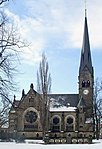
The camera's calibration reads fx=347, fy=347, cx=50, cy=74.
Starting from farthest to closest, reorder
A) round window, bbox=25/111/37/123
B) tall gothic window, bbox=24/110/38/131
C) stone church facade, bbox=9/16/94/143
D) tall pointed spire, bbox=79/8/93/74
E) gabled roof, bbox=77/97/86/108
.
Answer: tall pointed spire, bbox=79/8/93/74 → gabled roof, bbox=77/97/86/108 → round window, bbox=25/111/37/123 → tall gothic window, bbox=24/110/38/131 → stone church facade, bbox=9/16/94/143

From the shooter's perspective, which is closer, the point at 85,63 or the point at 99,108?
the point at 99,108

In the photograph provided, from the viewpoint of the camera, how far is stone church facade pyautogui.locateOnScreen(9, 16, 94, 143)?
80125mm

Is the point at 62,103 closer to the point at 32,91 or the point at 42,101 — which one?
the point at 32,91

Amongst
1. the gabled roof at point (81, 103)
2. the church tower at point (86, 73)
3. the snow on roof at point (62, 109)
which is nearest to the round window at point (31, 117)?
the snow on roof at point (62, 109)

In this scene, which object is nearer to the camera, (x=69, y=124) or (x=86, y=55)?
(x=69, y=124)

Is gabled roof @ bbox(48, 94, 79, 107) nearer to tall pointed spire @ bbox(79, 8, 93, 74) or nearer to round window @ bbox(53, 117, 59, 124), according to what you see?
round window @ bbox(53, 117, 59, 124)

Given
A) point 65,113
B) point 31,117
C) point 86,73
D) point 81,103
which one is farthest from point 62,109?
point 86,73

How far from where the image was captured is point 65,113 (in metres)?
83.4

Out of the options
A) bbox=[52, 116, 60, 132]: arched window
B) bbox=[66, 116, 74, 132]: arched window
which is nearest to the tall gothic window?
bbox=[52, 116, 60, 132]: arched window

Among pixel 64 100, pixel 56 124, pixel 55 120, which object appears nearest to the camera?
pixel 56 124

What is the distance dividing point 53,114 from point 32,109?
5.36 meters

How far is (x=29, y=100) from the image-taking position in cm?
8319

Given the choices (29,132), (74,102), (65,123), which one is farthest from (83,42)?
(29,132)

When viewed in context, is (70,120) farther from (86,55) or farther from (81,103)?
(86,55)
